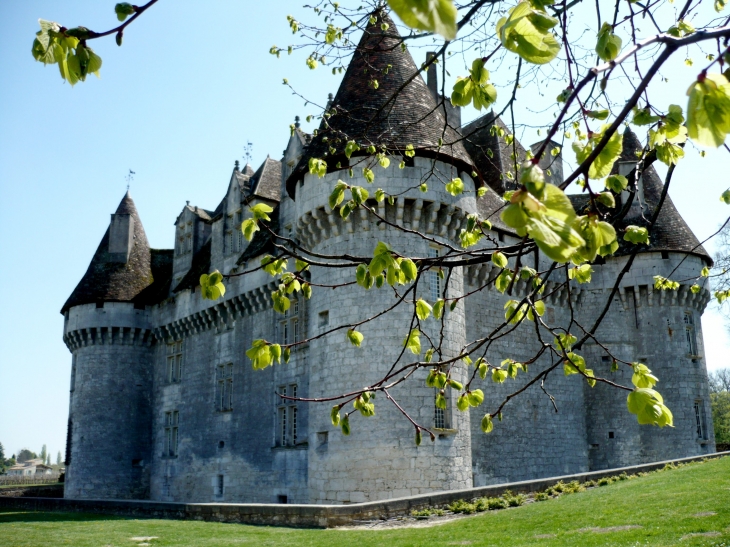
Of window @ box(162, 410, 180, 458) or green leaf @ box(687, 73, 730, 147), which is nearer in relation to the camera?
green leaf @ box(687, 73, 730, 147)

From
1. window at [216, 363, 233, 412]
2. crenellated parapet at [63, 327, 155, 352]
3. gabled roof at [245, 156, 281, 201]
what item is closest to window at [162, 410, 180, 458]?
window at [216, 363, 233, 412]

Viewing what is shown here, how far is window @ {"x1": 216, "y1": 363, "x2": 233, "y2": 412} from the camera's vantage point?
73.4 ft

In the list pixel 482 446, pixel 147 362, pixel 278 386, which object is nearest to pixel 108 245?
pixel 147 362

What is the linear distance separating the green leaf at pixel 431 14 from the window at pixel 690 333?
22210 millimetres

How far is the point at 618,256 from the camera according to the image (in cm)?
2234

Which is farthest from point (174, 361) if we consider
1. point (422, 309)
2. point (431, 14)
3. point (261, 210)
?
point (431, 14)

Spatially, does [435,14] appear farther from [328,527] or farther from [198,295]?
[198,295]

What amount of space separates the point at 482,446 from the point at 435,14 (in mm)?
17555

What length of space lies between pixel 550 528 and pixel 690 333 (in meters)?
14.1

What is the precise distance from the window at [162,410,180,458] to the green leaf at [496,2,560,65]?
2372 cm

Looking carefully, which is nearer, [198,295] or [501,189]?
[501,189]

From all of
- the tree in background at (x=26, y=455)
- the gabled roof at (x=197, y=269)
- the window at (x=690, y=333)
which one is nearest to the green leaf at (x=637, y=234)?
the window at (x=690, y=333)

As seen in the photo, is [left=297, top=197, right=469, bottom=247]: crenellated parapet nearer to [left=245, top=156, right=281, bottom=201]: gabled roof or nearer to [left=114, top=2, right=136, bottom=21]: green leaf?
[left=245, top=156, right=281, bottom=201]: gabled roof

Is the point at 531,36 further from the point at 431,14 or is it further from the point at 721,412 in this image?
the point at 721,412
